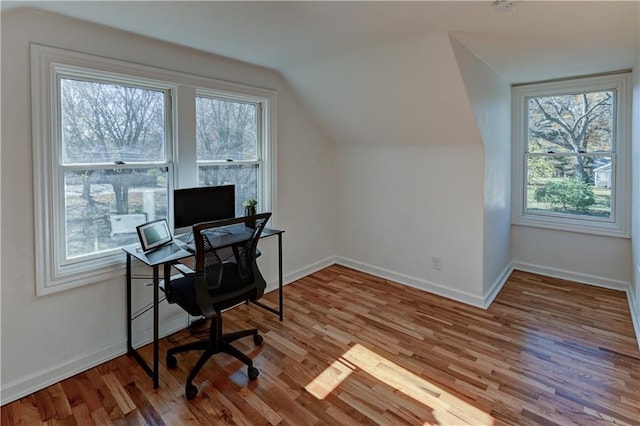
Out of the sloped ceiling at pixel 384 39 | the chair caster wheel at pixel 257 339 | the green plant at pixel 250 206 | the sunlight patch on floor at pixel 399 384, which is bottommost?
the sunlight patch on floor at pixel 399 384

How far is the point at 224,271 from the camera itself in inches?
90.5

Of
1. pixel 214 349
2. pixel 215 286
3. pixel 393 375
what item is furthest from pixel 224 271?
pixel 393 375

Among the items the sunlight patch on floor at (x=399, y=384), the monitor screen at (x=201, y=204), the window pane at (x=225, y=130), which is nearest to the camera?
the sunlight patch on floor at (x=399, y=384)

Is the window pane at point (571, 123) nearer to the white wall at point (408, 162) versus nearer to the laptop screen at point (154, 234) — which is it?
the white wall at point (408, 162)

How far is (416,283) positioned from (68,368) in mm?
3032

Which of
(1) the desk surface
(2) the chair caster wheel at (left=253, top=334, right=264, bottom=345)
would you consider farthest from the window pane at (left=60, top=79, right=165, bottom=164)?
(2) the chair caster wheel at (left=253, top=334, right=264, bottom=345)

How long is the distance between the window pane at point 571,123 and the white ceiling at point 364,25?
2.53 feet

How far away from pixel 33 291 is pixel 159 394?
976 millimetres

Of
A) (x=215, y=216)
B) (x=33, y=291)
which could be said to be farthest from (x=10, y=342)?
(x=215, y=216)

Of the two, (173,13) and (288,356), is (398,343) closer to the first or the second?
(288,356)

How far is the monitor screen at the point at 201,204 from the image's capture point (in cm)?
258

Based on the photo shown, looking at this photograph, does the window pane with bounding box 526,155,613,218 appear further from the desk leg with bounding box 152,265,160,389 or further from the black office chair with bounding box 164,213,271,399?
the desk leg with bounding box 152,265,160,389

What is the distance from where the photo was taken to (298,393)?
2111mm

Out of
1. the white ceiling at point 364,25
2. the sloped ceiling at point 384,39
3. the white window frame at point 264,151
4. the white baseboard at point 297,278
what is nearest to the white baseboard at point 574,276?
the white baseboard at point 297,278
